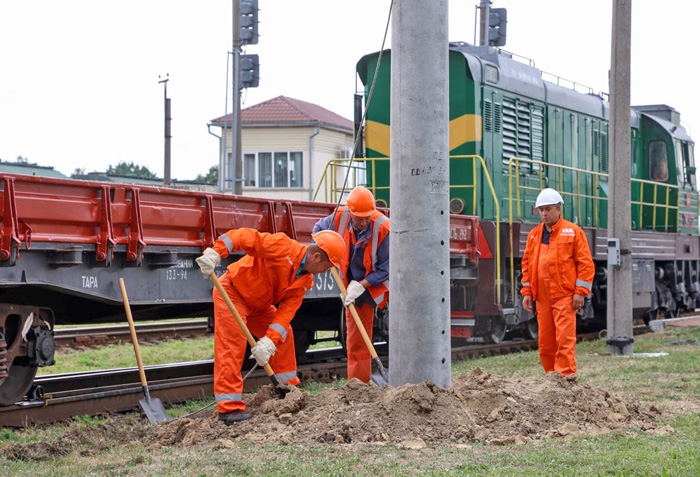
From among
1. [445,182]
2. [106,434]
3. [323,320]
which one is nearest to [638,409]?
[445,182]

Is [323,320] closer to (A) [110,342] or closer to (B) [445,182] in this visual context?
(A) [110,342]

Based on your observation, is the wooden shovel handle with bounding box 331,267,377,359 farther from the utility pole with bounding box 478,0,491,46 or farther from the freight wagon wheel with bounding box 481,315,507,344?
the utility pole with bounding box 478,0,491,46

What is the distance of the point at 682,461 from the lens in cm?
555

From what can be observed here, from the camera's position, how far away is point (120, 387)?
957 centimetres

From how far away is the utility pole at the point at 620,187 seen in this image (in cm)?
1302

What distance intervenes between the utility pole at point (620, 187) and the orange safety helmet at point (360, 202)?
5939mm

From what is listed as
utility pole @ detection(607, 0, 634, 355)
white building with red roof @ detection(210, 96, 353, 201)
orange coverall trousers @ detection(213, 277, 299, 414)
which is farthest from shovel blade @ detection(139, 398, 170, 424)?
white building with red roof @ detection(210, 96, 353, 201)

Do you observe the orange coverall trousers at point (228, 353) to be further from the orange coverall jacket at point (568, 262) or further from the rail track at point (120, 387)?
the orange coverall jacket at point (568, 262)

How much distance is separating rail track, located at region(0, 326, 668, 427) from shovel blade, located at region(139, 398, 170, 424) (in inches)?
37.5

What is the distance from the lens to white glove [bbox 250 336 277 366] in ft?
23.6

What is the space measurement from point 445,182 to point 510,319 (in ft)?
24.9

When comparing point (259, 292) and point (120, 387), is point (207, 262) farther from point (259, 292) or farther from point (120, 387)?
point (120, 387)

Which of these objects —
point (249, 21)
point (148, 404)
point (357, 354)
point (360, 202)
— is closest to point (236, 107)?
point (249, 21)

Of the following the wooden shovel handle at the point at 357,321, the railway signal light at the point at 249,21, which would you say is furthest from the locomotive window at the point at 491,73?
the railway signal light at the point at 249,21
